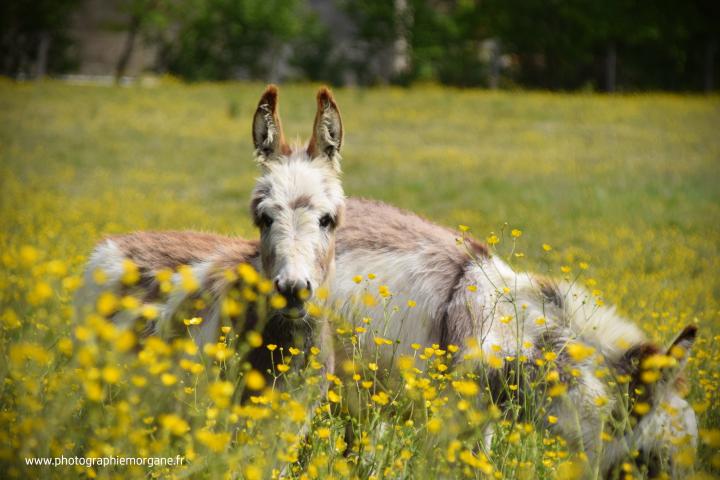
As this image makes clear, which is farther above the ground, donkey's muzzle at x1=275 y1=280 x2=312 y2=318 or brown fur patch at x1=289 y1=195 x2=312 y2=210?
brown fur patch at x1=289 y1=195 x2=312 y2=210

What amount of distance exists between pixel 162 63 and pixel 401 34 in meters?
11.0

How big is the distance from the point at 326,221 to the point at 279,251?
403 millimetres

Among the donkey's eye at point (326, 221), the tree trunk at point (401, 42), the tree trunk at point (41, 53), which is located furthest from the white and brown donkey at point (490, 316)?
the tree trunk at point (401, 42)

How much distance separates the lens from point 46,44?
26.5m

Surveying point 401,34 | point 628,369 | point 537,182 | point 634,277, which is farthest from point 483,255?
point 401,34

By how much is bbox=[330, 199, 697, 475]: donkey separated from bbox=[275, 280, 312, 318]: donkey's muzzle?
341 millimetres

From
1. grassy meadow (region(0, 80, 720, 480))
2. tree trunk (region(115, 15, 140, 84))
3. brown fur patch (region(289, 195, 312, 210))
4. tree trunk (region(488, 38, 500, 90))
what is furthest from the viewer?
tree trunk (region(115, 15, 140, 84))

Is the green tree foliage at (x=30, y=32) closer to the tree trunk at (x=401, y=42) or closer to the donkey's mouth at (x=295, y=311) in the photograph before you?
the tree trunk at (x=401, y=42)

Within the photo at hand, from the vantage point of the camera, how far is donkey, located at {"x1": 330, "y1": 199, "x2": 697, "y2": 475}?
3256 millimetres

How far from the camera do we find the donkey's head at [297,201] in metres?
3.24

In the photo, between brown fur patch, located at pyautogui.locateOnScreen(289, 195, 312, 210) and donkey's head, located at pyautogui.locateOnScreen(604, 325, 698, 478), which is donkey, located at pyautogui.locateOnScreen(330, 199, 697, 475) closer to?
donkey's head, located at pyautogui.locateOnScreen(604, 325, 698, 478)

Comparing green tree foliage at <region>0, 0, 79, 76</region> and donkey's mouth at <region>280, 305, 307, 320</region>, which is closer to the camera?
donkey's mouth at <region>280, 305, 307, 320</region>

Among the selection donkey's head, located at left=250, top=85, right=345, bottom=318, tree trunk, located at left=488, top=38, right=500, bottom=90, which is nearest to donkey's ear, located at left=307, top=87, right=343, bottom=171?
donkey's head, located at left=250, top=85, right=345, bottom=318

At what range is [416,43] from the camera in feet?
103
